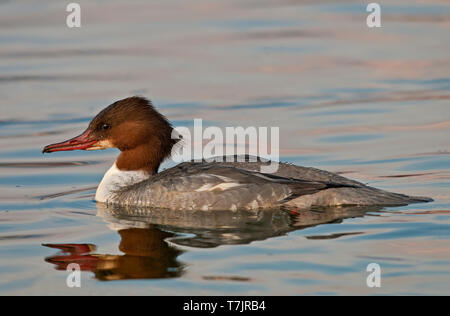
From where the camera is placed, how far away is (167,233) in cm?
854

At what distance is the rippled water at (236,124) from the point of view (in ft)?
24.1

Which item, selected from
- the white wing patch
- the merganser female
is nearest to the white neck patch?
the merganser female

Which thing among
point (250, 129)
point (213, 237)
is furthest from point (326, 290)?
point (250, 129)

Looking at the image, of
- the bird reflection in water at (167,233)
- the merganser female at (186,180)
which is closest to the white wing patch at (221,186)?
the merganser female at (186,180)

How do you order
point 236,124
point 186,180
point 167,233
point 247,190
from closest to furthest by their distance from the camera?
point 167,233 < point 247,190 < point 186,180 < point 236,124

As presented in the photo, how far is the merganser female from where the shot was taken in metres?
9.12

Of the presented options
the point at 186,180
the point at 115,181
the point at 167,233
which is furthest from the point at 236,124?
the point at 167,233

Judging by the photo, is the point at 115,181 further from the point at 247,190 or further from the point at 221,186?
the point at 247,190

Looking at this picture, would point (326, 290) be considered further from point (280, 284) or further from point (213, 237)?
point (213, 237)

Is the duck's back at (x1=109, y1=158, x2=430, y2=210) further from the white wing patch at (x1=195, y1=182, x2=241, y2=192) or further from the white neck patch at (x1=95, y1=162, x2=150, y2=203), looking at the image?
the white neck patch at (x1=95, y1=162, x2=150, y2=203)

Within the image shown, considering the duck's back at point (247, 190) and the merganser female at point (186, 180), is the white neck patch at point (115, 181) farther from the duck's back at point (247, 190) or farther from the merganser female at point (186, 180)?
the duck's back at point (247, 190)

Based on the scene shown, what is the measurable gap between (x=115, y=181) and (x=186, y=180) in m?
1.00

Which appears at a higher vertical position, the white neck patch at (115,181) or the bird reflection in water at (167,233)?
the white neck patch at (115,181)
